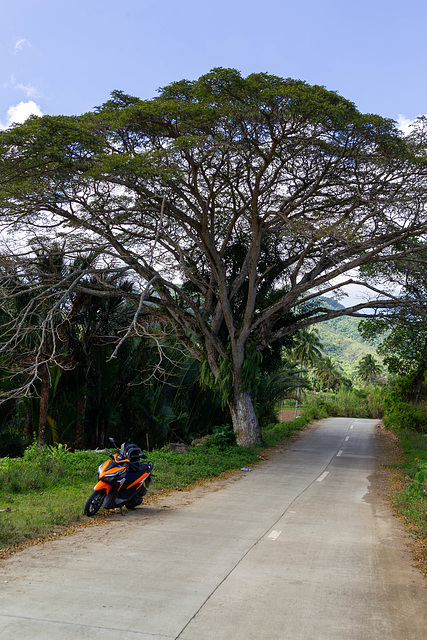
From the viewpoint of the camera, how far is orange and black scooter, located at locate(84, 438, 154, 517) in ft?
26.0

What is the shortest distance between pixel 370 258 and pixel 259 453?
22.8 feet

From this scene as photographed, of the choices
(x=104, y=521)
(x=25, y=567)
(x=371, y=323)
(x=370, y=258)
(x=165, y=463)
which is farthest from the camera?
(x=371, y=323)

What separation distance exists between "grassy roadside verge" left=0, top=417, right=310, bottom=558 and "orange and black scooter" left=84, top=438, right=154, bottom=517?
23 centimetres

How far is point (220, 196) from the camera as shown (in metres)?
18.9

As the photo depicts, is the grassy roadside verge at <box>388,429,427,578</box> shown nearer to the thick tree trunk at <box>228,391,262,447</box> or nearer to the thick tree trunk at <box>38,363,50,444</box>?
the thick tree trunk at <box>228,391,262,447</box>

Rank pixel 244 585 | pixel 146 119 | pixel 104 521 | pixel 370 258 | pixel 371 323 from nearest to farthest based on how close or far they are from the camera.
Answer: pixel 244 585 < pixel 104 521 < pixel 146 119 < pixel 370 258 < pixel 371 323

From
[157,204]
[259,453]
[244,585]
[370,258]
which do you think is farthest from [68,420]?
Answer: [244,585]

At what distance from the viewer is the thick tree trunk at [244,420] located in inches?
716

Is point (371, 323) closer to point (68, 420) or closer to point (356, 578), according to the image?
point (68, 420)

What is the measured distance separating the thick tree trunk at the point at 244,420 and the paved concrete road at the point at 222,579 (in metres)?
8.74

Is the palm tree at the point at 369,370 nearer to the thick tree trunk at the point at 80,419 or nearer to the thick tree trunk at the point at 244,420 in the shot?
the thick tree trunk at the point at 244,420

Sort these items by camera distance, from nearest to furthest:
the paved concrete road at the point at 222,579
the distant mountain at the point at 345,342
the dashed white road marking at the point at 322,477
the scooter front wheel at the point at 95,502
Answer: the paved concrete road at the point at 222,579 → the scooter front wheel at the point at 95,502 → the dashed white road marking at the point at 322,477 → the distant mountain at the point at 345,342

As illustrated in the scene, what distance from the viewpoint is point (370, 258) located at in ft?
53.0

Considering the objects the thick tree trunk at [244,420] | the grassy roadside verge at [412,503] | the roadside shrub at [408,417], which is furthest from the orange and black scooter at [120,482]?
the roadside shrub at [408,417]
